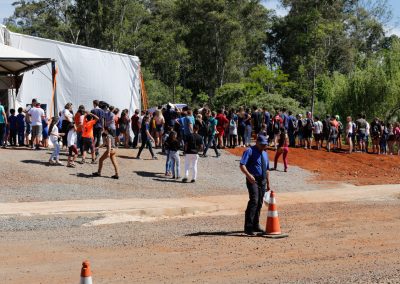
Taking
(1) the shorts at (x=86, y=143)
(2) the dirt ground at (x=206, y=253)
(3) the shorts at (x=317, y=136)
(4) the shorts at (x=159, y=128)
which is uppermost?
(4) the shorts at (x=159, y=128)

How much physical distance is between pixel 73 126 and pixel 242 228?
8213mm

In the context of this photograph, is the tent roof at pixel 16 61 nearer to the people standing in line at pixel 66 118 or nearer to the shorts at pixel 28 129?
the people standing in line at pixel 66 118

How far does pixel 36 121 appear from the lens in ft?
74.9

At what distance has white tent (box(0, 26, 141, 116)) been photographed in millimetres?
25500

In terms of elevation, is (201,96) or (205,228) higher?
(201,96)

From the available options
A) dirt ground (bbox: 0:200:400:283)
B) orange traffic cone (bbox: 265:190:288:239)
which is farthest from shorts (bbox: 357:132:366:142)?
orange traffic cone (bbox: 265:190:288:239)

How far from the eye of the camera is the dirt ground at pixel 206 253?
31.6 ft

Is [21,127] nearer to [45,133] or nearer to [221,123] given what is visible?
[45,133]

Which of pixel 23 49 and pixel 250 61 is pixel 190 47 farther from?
pixel 23 49

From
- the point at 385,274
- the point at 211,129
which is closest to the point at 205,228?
the point at 385,274

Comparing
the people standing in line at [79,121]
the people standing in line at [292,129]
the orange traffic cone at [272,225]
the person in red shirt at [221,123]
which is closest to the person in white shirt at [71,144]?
the people standing in line at [79,121]

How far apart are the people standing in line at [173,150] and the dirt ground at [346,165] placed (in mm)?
5756

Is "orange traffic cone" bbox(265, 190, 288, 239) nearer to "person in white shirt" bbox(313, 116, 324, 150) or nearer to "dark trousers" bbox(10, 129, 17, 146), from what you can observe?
"dark trousers" bbox(10, 129, 17, 146)

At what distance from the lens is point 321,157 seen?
29.9 m
